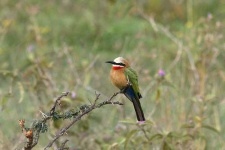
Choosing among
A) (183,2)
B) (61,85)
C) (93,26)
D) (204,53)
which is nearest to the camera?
(204,53)

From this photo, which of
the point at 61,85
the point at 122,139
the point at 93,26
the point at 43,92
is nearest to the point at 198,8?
the point at 93,26

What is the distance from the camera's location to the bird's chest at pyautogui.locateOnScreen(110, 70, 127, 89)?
2.70 metres

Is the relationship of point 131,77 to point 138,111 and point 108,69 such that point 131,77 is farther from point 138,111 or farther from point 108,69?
point 108,69

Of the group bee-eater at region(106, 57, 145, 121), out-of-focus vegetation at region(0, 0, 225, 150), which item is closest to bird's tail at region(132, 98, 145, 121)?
bee-eater at region(106, 57, 145, 121)

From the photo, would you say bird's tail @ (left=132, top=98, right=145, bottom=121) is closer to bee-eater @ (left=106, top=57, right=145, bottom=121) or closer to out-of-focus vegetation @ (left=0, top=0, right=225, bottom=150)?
bee-eater @ (left=106, top=57, right=145, bottom=121)

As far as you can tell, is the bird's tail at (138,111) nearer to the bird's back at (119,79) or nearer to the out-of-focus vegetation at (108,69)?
the bird's back at (119,79)

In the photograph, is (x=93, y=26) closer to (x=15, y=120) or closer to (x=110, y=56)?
(x=110, y=56)

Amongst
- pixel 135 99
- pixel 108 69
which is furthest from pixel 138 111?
pixel 108 69

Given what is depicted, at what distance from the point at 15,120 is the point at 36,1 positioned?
12.8 feet

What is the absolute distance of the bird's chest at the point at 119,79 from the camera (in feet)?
8.87

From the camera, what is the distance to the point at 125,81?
271cm

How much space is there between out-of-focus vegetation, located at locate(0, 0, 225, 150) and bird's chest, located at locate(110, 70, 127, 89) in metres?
0.29

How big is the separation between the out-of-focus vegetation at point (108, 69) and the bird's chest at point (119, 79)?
0.95 ft

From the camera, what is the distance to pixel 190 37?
591cm
